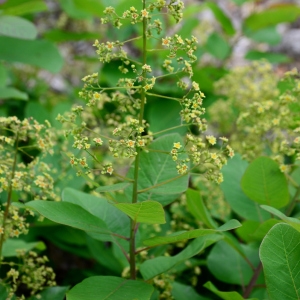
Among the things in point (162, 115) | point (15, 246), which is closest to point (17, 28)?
point (162, 115)

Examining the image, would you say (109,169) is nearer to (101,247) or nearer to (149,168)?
(149,168)

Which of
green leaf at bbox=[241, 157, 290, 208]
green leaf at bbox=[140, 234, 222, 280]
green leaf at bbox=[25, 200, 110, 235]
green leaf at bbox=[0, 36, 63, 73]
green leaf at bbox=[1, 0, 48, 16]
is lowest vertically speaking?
green leaf at bbox=[140, 234, 222, 280]

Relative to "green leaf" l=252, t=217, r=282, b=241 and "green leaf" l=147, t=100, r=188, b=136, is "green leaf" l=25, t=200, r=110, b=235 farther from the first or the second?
"green leaf" l=147, t=100, r=188, b=136

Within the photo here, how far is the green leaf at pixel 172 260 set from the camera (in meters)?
1.23

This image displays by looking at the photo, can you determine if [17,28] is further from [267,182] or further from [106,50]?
[267,182]

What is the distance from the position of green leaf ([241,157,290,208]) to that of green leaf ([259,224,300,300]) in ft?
1.08

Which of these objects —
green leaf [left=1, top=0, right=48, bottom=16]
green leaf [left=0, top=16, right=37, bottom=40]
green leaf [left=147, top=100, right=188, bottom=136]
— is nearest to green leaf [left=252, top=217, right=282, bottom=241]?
green leaf [left=147, top=100, right=188, bottom=136]

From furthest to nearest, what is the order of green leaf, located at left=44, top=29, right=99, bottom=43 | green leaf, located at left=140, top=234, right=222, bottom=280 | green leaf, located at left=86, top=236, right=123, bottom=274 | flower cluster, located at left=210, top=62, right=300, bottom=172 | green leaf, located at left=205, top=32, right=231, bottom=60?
green leaf, located at left=205, top=32, right=231, bottom=60 < green leaf, located at left=44, top=29, right=99, bottom=43 < green leaf, located at left=86, top=236, right=123, bottom=274 < flower cluster, located at left=210, top=62, right=300, bottom=172 < green leaf, located at left=140, top=234, right=222, bottom=280

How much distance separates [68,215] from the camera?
119cm

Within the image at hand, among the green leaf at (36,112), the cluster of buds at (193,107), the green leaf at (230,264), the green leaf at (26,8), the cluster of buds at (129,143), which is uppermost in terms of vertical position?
the green leaf at (26,8)

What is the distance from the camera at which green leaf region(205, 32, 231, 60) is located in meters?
2.80

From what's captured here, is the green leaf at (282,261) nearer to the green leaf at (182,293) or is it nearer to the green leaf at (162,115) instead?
the green leaf at (182,293)

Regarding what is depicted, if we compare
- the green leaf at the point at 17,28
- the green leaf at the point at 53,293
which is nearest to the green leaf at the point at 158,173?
the green leaf at the point at 53,293

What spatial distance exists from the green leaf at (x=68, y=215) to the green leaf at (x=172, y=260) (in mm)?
167
